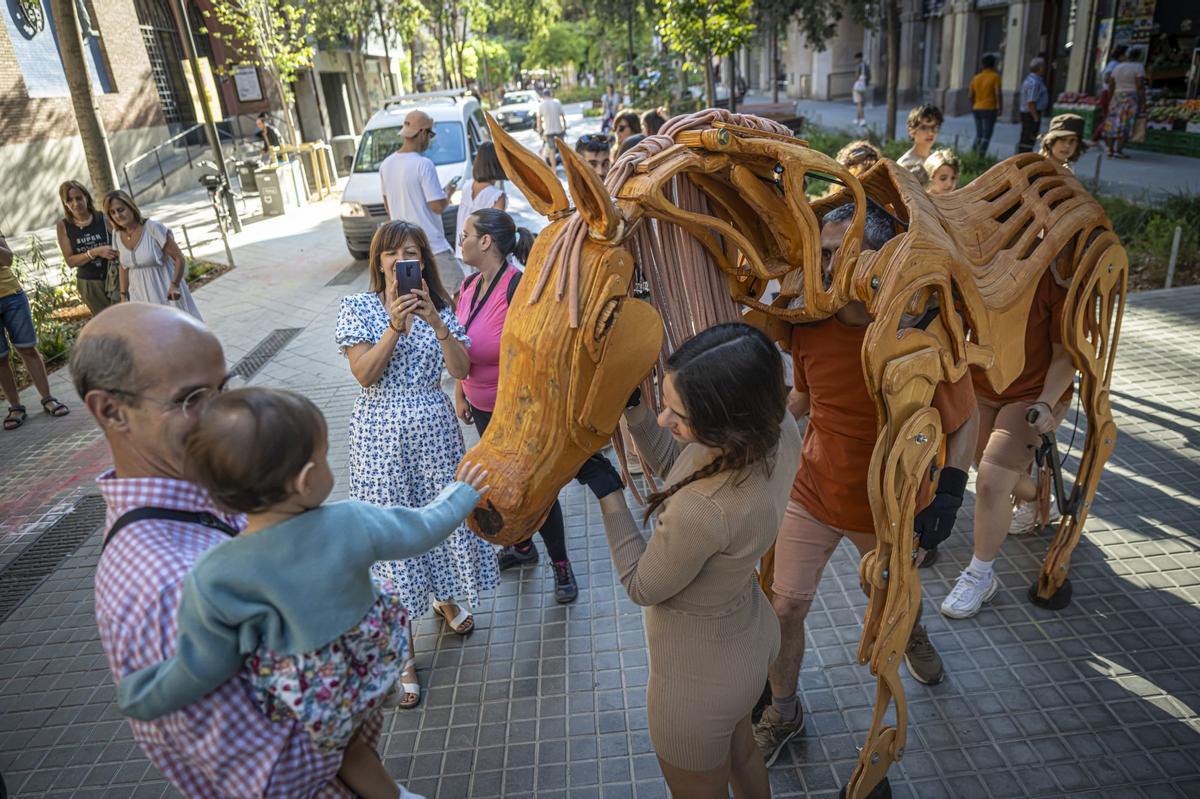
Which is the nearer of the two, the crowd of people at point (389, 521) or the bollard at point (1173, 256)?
the crowd of people at point (389, 521)

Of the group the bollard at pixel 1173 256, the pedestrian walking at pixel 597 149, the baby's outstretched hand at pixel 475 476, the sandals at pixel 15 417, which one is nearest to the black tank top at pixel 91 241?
the sandals at pixel 15 417

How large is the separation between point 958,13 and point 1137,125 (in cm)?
805

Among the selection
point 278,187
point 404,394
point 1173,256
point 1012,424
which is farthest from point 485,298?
point 278,187

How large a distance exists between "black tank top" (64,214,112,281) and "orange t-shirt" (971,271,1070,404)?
7067 millimetres

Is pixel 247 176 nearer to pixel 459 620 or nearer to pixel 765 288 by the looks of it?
pixel 459 620

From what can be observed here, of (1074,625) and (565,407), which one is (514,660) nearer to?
(565,407)

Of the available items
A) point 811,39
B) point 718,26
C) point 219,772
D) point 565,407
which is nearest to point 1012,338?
point 565,407

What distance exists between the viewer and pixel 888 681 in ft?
8.05

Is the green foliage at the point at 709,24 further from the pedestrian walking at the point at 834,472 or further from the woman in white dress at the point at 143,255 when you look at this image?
the pedestrian walking at the point at 834,472

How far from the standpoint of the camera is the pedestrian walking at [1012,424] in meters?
3.13

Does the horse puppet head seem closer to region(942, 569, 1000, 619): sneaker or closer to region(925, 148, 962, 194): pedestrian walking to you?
region(942, 569, 1000, 619): sneaker

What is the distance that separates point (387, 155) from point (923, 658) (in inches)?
409

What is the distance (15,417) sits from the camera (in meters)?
6.50

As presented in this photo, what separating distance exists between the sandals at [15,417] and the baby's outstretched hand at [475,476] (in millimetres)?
6652
